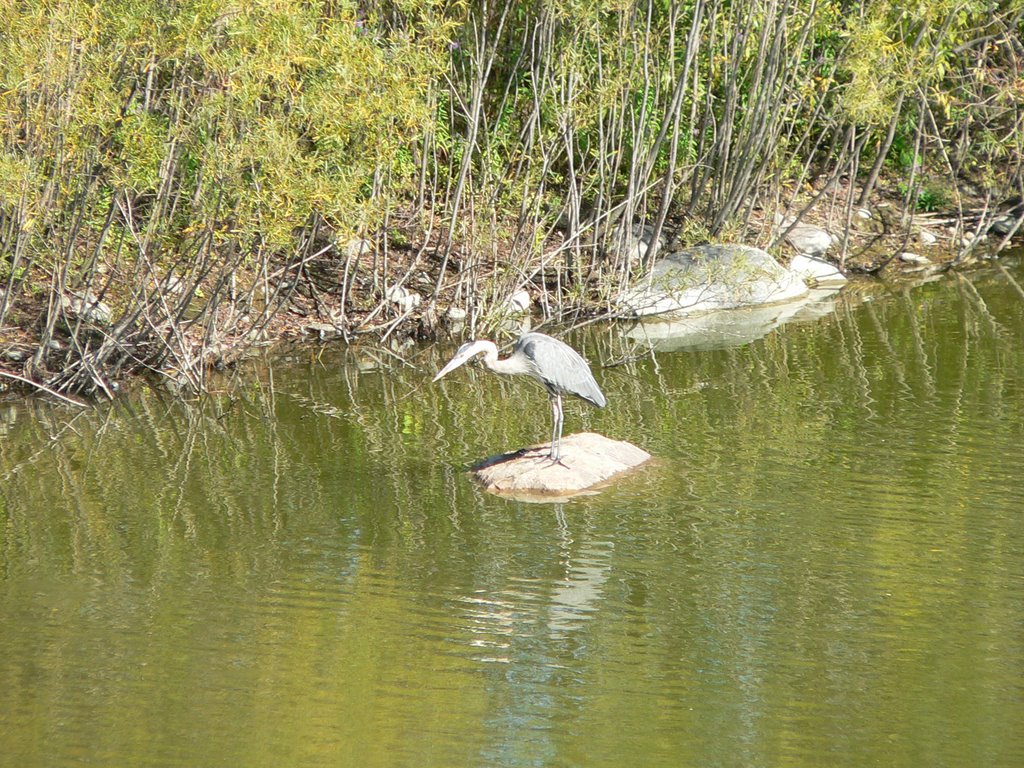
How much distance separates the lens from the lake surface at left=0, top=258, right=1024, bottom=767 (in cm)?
555

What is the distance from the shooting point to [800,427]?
403 inches

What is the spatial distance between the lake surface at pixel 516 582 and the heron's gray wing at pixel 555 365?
860mm

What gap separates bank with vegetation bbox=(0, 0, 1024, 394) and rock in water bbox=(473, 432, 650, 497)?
11.6ft

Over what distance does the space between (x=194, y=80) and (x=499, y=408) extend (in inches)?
156

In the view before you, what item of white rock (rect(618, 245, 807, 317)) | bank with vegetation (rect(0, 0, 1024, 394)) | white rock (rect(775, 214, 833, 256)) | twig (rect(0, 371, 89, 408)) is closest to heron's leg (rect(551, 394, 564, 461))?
bank with vegetation (rect(0, 0, 1024, 394))

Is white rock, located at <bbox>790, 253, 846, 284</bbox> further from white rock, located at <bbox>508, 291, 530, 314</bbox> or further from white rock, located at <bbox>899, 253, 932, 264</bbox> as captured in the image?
white rock, located at <bbox>508, 291, 530, 314</bbox>

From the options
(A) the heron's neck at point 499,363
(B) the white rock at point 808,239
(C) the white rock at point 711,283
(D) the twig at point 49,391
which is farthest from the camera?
(B) the white rock at point 808,239

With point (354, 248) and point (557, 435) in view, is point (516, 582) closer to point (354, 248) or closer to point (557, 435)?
point (557, 435)

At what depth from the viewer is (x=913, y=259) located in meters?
17.9

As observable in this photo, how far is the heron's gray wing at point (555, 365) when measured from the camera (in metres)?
9.20

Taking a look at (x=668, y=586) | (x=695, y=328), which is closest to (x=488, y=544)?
(x=668, y=586)

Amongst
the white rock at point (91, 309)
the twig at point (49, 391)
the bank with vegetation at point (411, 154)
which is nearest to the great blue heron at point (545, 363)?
the bank with vegetation at point (411, 154)

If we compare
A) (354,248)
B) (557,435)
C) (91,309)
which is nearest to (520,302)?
(354,248)

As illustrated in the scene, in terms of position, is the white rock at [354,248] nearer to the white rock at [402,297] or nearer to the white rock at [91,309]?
the white rock at [402,297]
